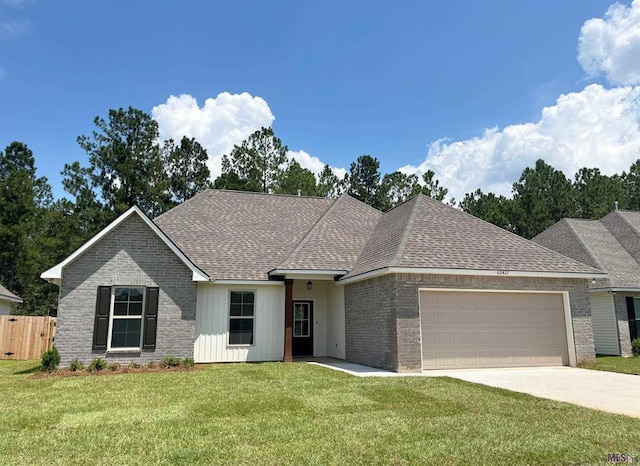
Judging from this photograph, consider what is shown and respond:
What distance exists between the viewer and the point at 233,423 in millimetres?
6066

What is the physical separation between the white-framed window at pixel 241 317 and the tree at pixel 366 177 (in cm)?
2392

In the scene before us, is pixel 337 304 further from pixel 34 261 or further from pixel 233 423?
pixel 34 261

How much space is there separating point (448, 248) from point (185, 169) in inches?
1081

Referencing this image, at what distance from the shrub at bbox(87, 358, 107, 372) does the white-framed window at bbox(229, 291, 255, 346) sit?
12.4 ft

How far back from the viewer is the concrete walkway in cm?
761

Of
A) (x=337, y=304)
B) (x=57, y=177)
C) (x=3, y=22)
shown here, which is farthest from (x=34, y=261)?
(x=337, y=304)

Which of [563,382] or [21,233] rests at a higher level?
[21,233]

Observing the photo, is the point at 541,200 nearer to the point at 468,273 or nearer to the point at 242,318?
the point at 468,273

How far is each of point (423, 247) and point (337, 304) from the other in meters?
4.09

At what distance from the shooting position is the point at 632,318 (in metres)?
16.8

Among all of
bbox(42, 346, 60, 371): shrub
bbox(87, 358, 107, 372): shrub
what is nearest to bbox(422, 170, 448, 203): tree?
bbox(87, 358, 107, 372): shrub

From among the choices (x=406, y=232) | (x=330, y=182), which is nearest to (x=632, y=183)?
(x=330, y=182)

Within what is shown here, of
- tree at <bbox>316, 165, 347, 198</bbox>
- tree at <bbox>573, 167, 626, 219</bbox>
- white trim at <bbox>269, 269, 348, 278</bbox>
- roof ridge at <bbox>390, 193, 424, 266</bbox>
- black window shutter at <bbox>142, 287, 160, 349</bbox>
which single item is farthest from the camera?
tree at <bbox>316, 165, 347, 198</bbox>

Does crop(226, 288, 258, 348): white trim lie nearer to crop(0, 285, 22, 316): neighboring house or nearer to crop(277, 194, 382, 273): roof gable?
crop(277, 194, 382, 273): roof gable
